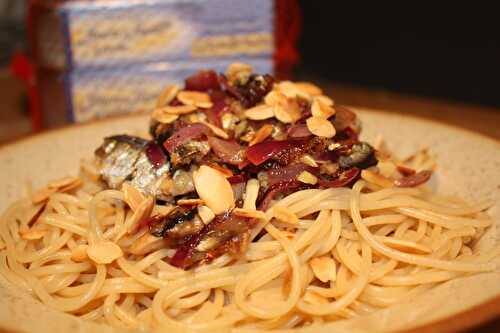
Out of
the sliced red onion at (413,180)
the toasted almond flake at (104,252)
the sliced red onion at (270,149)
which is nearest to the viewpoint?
the toasted almond flake at (104,252)

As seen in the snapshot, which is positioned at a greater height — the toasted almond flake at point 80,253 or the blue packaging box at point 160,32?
the blue packaging box at point 160,32

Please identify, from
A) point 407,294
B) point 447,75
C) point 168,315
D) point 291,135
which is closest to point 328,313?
point 407,294

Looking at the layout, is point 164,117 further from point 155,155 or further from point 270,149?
point 270,149

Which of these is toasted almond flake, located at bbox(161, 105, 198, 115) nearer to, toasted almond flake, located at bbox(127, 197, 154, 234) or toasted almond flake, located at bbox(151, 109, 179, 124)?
toasted almond flake, located at bbox(151, 109, 179, 124)

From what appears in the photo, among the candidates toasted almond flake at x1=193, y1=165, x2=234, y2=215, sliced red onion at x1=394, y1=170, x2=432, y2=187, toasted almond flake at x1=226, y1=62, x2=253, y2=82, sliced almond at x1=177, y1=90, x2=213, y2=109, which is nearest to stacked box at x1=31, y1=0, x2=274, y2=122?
toasted almond flake at x1=226, y1=62, x2=253, y2=82

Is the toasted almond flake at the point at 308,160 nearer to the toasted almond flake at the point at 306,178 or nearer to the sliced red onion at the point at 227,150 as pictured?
the toasted almond flake at the point at 306,178

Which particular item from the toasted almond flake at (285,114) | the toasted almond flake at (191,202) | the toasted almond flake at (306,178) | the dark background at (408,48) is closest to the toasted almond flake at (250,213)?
the toasted almond flake at (191,202)
